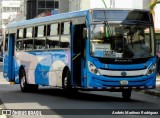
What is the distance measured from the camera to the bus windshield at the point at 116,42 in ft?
61.0

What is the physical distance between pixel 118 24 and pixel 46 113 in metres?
4.99

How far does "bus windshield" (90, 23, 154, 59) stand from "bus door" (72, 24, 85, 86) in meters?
0.83

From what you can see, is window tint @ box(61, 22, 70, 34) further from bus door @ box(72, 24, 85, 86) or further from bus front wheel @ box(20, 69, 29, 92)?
bus front wheel @ box(20, 69, 29, 92)

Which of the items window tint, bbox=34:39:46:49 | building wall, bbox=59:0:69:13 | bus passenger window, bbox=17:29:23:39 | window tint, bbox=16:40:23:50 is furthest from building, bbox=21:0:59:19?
window tint, bbox=34:39:46:49

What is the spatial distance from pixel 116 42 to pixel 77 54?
5.40 ft

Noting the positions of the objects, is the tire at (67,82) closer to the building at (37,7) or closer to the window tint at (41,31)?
the window tint at (41,31)

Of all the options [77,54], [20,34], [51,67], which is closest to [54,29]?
[51,67]

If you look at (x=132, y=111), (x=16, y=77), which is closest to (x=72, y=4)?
(x=16, y=77)

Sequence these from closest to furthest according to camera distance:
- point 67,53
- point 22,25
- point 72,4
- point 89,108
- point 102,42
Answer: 1. point 89,108
2. point 102,42
3. point 67,53
4. point 22,25
5. point 72,4

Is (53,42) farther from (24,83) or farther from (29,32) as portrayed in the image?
(24,83)

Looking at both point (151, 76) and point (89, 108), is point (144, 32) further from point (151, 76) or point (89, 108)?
point (89, 108)

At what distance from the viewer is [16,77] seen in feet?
86.7

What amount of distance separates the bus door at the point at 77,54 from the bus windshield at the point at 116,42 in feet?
2.72

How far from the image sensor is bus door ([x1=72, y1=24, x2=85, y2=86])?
63.7ft
